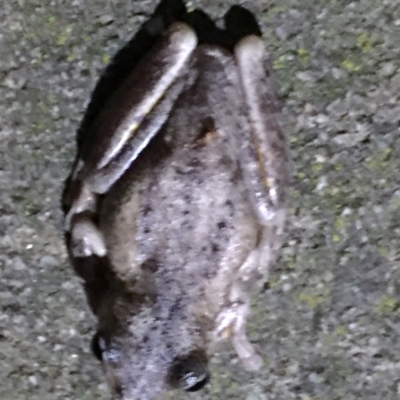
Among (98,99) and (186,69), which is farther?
(98,99)

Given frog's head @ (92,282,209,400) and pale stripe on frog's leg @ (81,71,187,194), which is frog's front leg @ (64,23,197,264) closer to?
pale stripe on frog's leg @ (81,71,187,194)

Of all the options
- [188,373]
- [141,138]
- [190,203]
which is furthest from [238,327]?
[141,138]

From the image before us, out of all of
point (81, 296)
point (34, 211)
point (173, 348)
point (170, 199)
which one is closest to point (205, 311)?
point (173, 348)

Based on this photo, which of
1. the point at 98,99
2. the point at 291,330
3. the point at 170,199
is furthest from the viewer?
the point at 291,330

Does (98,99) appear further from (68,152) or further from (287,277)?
(287,277)

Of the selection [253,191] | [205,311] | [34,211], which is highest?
[34,211]

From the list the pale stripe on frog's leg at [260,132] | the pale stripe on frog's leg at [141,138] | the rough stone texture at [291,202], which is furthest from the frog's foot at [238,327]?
the pale stripe on frog's leg at [141,138]

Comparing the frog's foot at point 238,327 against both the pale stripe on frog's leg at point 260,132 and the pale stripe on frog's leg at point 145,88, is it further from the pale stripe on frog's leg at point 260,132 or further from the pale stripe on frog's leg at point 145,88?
the pale stripe on frog's leg at point 145,88

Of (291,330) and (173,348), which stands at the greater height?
(173,348)
